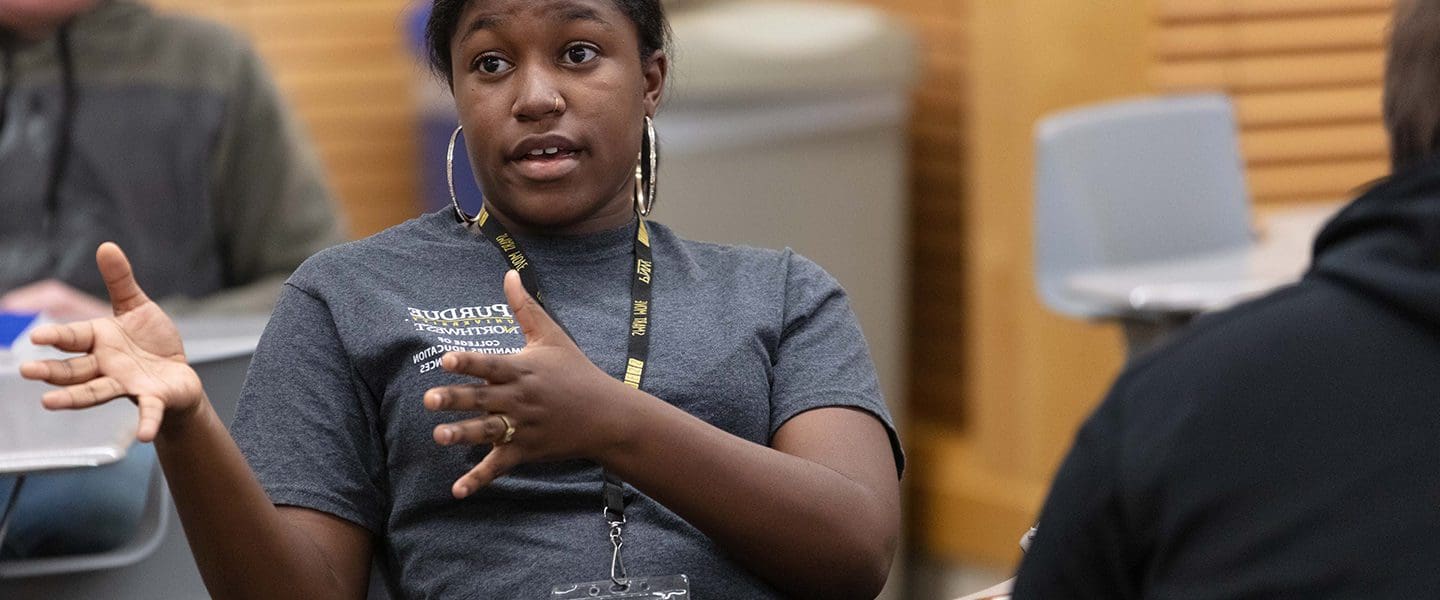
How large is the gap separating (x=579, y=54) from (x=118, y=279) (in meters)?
0.50

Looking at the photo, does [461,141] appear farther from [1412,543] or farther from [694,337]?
[1412,543]

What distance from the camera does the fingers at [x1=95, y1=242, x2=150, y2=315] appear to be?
139 cm

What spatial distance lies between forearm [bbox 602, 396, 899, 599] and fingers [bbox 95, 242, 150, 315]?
38 cm

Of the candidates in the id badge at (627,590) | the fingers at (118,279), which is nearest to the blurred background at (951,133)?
the id badge at (627,590)

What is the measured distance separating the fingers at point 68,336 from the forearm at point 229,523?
0.09 metres

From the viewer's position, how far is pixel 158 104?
2930mm

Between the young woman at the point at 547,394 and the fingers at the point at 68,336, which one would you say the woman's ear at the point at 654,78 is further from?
the fingers at the point at 68,336

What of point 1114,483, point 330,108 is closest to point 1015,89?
point 330,108

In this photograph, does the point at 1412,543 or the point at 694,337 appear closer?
the point at 1412,543

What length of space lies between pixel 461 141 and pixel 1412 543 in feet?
3.52

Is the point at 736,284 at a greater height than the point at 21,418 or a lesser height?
greater

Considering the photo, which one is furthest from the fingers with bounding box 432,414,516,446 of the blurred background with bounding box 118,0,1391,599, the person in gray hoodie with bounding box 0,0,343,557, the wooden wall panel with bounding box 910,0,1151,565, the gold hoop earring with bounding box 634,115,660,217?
the wooden wall panel with bounding box 910,0,1151,565

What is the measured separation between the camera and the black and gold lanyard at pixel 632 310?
159 centimetres

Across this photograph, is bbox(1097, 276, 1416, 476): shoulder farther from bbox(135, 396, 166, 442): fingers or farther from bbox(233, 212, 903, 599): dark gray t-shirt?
bbox(135, 396, 166, 442): fingers
